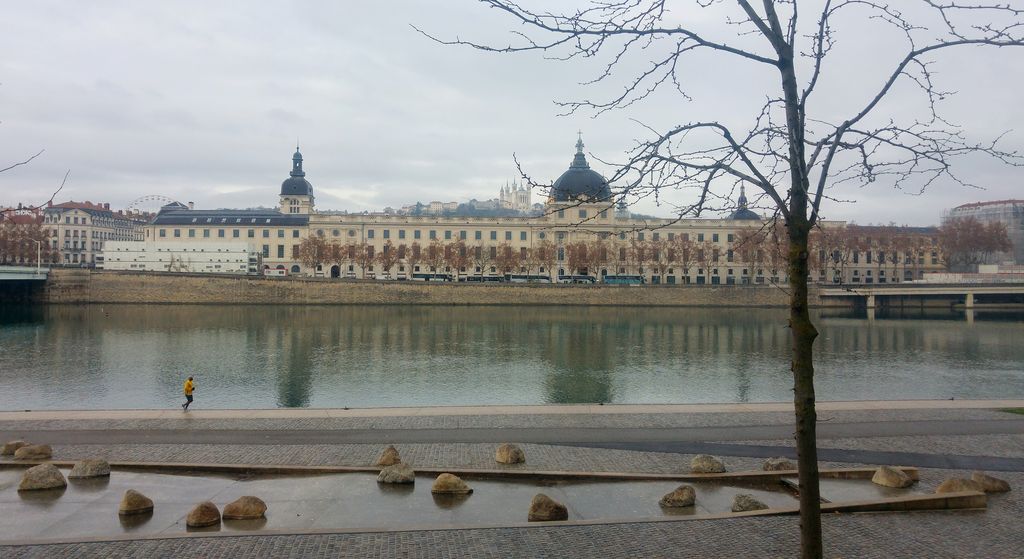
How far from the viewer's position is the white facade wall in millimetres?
98750

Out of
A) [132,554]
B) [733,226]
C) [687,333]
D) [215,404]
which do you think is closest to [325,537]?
[132,554]

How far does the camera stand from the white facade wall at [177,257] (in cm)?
9875

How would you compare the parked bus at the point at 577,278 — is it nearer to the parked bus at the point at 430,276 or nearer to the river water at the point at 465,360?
the parked bus at the point at 430,276

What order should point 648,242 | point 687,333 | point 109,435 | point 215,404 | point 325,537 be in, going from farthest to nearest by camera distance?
point 648,242 < point 687,333 < point 215,404 < point 109,435 < point 325,537

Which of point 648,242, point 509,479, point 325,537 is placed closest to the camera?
point 325,537

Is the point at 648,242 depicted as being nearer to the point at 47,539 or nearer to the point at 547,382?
the point at 547,382

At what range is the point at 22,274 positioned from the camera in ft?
267

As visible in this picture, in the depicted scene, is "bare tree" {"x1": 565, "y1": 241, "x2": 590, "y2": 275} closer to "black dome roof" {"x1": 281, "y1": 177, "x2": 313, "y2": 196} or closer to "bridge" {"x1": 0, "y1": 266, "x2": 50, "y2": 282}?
"black dome roof" {"x1": 281, "y1": 177, "x2": 313, "y2": 196}

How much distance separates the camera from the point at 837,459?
1470cm

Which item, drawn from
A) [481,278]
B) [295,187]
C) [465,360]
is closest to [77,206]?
[295,187]

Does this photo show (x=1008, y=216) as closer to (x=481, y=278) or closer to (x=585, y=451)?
(x=481, y=278)

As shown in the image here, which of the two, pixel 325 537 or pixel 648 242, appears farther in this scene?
pixel 648 242

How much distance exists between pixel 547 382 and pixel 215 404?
43.0ft

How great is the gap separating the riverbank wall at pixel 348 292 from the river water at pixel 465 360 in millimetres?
15370
